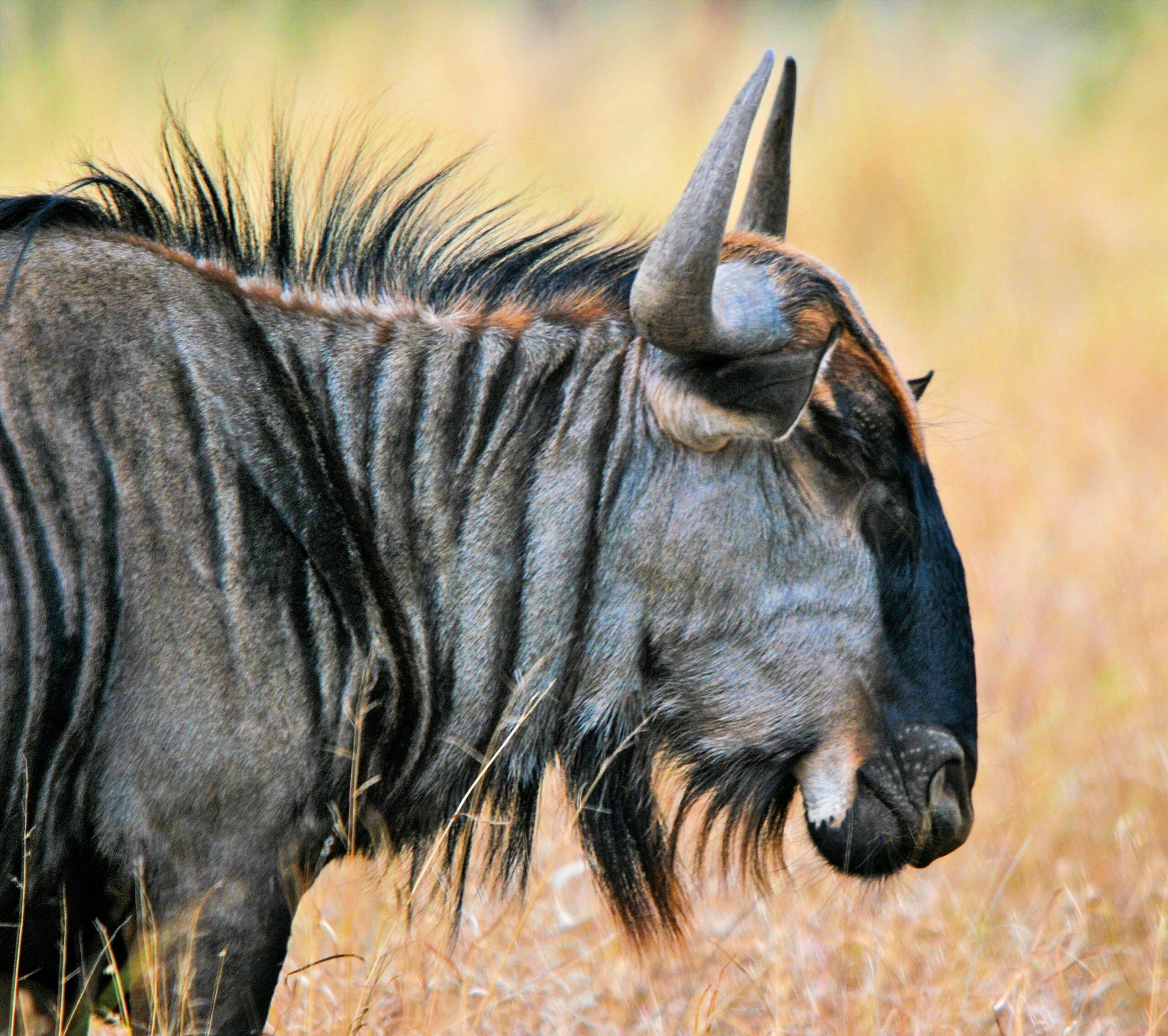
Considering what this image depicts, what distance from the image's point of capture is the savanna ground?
3.31 metres

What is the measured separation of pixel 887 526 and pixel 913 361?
6881 millimetres

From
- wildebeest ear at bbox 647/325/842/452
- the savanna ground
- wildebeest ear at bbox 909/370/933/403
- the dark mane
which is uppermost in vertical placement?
the dark mane

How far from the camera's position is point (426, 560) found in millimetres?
2291

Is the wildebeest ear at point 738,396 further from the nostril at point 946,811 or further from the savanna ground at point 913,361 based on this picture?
the nostril at point 946,811

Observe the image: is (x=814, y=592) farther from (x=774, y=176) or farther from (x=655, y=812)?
(x=774, y=176)

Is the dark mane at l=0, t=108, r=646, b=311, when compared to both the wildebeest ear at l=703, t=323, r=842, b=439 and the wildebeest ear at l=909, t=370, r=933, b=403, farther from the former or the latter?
the wildebeest ear at l=909, t=370, r=933, b=403

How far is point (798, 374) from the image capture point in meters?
2.20

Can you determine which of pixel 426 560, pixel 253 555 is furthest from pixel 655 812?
pixel 253 555

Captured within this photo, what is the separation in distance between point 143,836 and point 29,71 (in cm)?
940

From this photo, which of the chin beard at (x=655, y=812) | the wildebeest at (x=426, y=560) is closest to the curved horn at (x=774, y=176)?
the wildebeest at (x=426, y=560)

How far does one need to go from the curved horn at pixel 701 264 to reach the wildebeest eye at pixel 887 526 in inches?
15.5

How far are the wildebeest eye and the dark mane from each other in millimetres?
624

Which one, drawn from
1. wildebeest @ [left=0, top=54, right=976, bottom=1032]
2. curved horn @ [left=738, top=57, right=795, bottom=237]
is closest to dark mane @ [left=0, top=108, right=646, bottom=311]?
wildebeest @ [left=0, top=54, right=976, bottom=1032]

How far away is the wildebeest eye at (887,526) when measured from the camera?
2.40m
